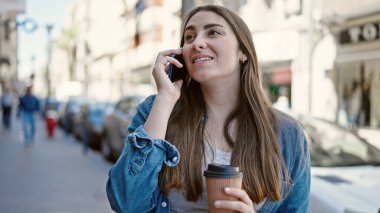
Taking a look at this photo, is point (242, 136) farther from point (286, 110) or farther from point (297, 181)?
point (286, 110)

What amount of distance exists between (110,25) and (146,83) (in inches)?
671

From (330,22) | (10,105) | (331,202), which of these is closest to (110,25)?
(10,105)

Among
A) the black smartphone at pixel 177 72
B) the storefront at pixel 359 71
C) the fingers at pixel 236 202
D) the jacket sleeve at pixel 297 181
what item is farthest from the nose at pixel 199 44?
the storefront at pixel 359 71

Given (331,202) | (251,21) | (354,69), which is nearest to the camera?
(331,202)

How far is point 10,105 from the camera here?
22453 mm

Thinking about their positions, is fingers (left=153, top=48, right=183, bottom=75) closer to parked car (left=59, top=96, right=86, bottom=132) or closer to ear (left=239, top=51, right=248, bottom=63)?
ear (left=239, top=51, right=248, bottom=63)

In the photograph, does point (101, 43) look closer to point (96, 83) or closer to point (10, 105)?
point (96, 83)

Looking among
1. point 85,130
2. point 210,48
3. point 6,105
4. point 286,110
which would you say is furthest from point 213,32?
point 6,105

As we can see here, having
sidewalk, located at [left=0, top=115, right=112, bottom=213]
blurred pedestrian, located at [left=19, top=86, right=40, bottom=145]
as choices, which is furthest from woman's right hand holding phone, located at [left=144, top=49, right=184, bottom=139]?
blurred pedestrian, located at [left=19, top=86, right=40, bottom=145]

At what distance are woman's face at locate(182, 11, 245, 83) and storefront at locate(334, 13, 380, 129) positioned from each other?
1516cm

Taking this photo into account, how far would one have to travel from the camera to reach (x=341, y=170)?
4.72 metres

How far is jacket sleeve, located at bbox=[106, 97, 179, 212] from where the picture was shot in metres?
1.78

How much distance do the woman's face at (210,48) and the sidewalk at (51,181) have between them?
17.5 ft

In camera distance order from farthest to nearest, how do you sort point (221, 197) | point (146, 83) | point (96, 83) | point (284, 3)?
1. point (96, 83)
2. point (146, 83)
3. point (284, 3)
4. point (221, 197)
